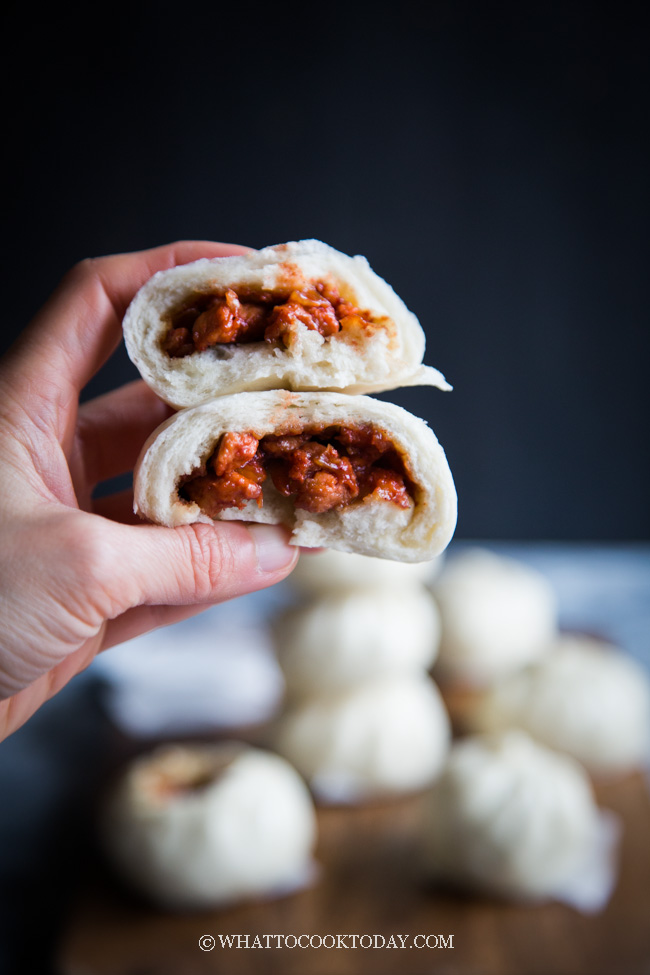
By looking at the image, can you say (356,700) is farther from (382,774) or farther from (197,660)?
(197,660)

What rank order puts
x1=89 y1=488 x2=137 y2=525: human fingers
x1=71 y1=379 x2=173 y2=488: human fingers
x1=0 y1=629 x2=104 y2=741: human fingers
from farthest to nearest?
1. x1=71 y1=379 x2=173 y2=488: human fingers
2. x1=89 y1=488 x2=137 y2=525: human fingers
3. x1=0 y1=629 x2=104 y2=741: human fingers

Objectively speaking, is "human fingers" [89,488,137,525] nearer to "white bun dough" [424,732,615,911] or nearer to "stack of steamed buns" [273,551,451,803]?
"stack of steamed buns" [273,551,451,803]

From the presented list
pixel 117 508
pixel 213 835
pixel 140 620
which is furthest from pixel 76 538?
pixel 213 835

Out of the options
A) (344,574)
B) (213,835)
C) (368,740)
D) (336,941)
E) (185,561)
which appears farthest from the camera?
(344,574)

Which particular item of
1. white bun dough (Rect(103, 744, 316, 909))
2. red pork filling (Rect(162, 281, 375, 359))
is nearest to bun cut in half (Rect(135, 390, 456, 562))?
red pork filling (Rect(162, 281, 375, 359))

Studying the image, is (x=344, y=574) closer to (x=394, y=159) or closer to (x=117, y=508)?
(x=117, y=508)

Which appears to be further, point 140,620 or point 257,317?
point 140,620
